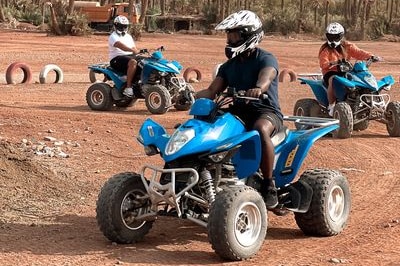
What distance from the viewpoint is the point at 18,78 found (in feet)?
69.8

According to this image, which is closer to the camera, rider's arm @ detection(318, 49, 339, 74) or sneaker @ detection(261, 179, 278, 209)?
sneaker @ detection(261, 179, 278, 209)

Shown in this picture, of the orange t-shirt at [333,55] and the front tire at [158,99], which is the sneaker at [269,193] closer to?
the orange t-shirt at [333,55]

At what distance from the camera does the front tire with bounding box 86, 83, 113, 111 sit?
15.2 metres

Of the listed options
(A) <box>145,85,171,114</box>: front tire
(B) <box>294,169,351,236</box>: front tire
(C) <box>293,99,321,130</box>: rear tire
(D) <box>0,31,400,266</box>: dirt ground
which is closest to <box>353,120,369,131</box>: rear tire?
(D) <box>0,31,400,266</box>: dirt ground

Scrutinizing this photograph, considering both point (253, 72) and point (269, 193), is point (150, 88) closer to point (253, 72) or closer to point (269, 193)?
point (253, 72)

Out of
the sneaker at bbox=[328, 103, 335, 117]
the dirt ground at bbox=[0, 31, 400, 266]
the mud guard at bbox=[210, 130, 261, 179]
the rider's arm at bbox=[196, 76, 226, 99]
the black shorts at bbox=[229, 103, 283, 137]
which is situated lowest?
the dirt ground at bbox=[0, 31, 400, 266]

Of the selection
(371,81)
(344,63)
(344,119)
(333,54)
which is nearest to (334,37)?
(333,54)

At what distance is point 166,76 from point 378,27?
4285cm

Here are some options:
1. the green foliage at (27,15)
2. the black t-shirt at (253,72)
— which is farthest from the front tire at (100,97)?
the green foliage at (27,15)

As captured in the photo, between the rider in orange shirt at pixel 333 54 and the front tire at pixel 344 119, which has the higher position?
the rider in orange shirt at pixel 333 54

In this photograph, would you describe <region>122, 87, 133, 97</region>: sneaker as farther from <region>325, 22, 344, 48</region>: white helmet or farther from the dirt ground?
<region>325, 22, 344, 48</region>: white helmet

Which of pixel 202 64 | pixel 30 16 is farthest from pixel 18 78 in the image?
pixel 30 16

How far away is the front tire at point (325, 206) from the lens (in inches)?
270

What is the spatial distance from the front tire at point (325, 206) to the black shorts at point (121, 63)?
26.8 feet
